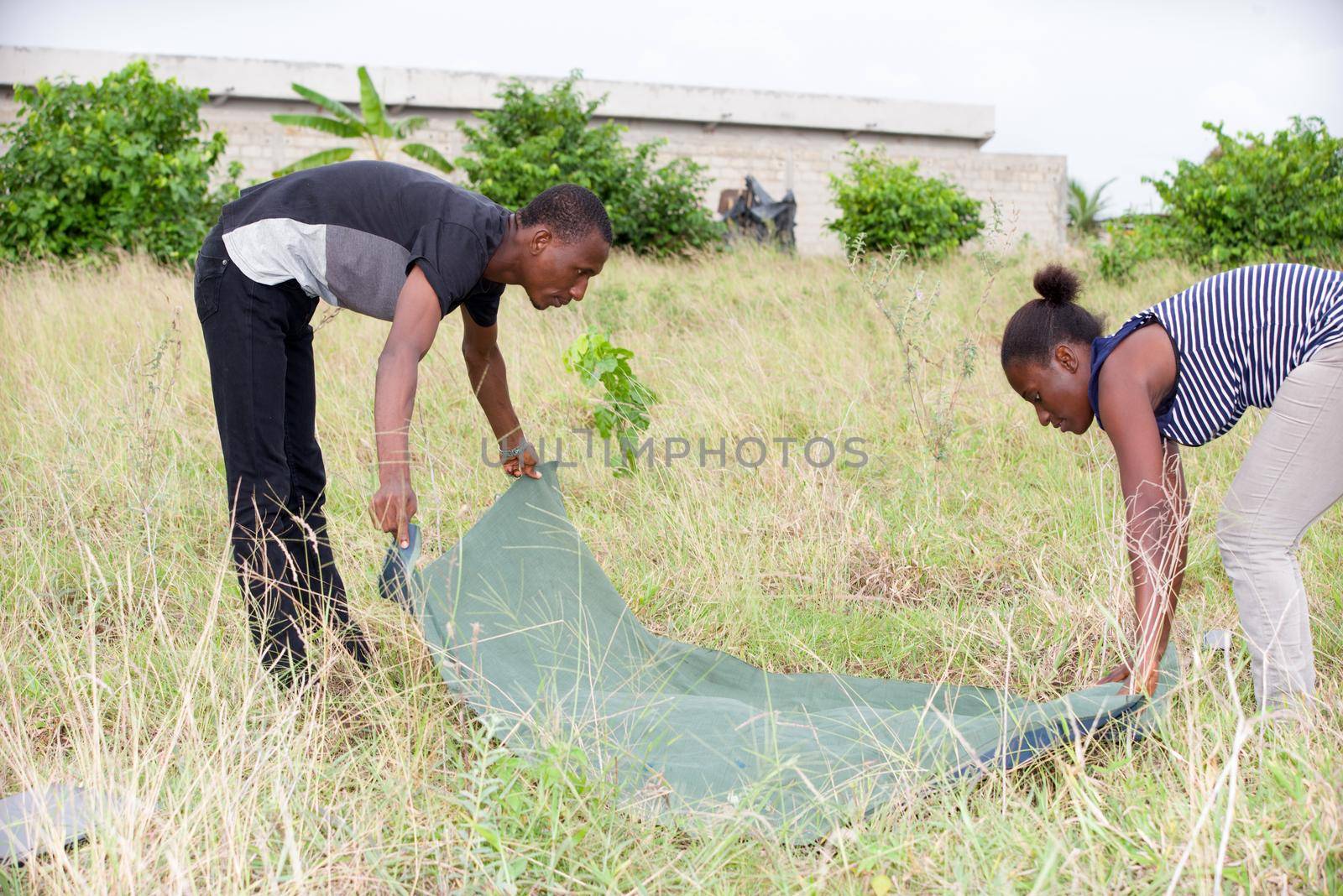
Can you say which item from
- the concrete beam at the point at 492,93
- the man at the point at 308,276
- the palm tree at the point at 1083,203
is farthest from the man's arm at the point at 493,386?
the palm tree at the point at 1083,203

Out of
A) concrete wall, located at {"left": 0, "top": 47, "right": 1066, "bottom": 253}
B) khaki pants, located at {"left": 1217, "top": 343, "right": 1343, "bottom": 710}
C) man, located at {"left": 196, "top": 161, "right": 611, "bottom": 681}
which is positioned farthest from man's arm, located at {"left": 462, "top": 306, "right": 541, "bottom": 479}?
concrete wall, located at {"left": 0, "top": 47, "right": 1066, "bottom": 253}

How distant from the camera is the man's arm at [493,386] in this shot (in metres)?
2.92

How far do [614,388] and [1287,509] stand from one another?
2357 mm

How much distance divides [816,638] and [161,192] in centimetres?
826

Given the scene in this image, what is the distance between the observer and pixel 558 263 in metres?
2.57

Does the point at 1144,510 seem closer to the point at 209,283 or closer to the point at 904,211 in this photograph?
the point at 209,283

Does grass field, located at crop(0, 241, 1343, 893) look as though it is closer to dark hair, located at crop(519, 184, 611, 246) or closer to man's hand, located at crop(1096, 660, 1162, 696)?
man's hand, located at crop(1096, 660, 1162, 696)

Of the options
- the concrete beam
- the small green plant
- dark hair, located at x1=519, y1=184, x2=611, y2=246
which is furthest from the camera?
the concrete beam

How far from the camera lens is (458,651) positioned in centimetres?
243

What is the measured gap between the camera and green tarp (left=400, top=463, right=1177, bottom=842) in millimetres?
2061

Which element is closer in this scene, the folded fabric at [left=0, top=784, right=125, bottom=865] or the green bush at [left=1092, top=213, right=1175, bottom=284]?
the folded fabric at [left=0, top=784, right=125, bottom=865]

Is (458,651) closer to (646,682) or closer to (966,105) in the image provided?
(646,682)

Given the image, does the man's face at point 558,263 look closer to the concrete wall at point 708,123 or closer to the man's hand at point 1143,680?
the man's hand at point 1143,680

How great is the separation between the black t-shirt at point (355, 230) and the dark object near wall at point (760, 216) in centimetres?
940
